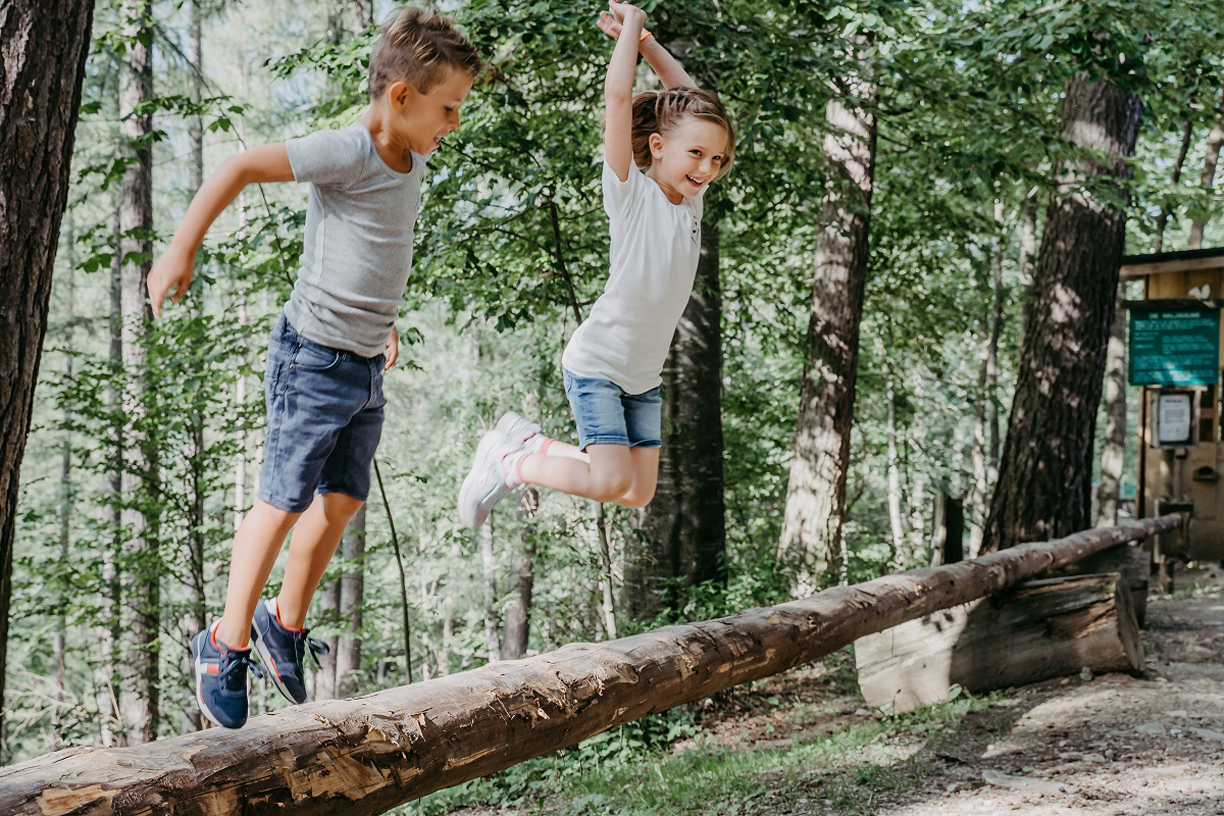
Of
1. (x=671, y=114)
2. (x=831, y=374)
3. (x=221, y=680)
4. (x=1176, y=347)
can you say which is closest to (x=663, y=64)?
(x=671, y=114)

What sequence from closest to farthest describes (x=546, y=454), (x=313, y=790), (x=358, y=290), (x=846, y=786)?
(x=313, y=790) → (x=358, y=290) → (x=546, y=454) → (x=846, y=786)

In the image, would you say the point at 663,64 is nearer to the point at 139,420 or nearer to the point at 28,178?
the point at 28,178

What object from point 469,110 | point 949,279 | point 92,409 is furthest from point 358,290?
point 949,279

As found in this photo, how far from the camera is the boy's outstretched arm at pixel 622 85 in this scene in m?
3.12

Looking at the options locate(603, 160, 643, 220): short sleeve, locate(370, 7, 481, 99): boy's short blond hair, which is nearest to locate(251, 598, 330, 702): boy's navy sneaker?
locate(370, 7, 481, 99): boy's short blond hair

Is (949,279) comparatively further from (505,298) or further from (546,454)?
(546,454)

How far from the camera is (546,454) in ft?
12.2

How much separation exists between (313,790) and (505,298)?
17.8 feet

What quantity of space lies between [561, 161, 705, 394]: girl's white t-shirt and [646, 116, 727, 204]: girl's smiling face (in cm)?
6

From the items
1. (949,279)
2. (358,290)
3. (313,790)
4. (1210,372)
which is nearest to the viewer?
(313,790)

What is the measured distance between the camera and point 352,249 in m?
2.65

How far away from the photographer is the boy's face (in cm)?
260

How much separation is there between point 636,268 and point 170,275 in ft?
5.09

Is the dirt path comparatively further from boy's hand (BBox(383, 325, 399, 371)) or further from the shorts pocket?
the shorts pocket
